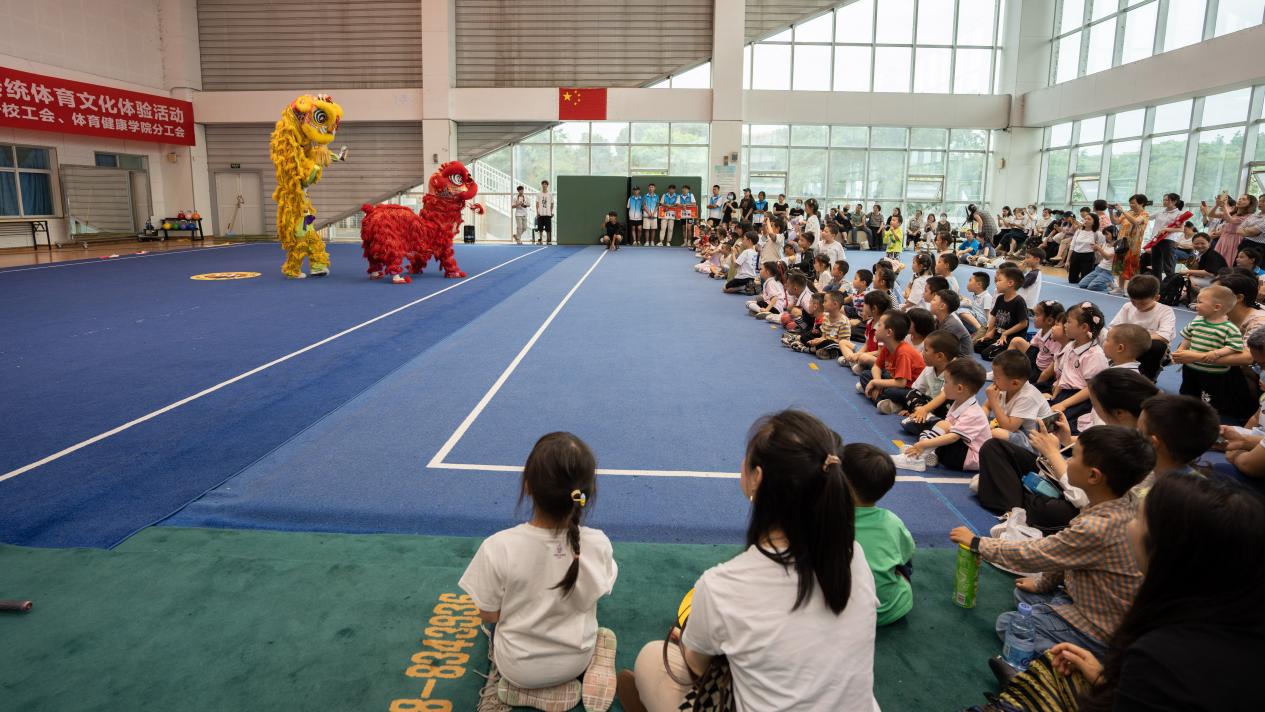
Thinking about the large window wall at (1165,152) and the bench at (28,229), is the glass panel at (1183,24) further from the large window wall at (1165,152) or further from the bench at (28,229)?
the bench at (28,229)

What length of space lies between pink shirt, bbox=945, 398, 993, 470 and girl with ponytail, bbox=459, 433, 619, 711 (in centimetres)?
302

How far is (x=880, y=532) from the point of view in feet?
9.41

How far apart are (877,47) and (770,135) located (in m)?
4.33

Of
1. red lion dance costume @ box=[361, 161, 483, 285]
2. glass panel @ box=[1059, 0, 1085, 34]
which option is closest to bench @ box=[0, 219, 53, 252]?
red lion dance costume @ box=[361, 161, 483, 285]

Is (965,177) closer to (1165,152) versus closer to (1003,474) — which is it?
(1165,152)

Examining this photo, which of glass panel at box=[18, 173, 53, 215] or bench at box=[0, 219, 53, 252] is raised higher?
glass panel at box=[18, 173, 53, 215]

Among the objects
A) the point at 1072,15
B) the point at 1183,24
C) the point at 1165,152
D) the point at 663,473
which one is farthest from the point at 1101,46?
the point at 663,473

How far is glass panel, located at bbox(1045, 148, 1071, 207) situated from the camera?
76.2 feet

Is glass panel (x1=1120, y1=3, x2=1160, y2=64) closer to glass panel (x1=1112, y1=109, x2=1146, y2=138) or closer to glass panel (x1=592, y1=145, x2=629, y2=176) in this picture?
glass panel (x1=1112, y1=109, x2=1146, y2=138)

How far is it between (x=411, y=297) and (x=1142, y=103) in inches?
749

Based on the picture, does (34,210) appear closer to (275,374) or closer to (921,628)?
(275,374)

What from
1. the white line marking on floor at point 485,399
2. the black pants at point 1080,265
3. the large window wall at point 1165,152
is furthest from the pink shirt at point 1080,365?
the large window wall at point 1165,152

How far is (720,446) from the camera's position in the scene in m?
5.10

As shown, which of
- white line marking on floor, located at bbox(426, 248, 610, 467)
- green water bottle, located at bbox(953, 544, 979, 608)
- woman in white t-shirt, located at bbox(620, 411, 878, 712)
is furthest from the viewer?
white line marking on floor, located at bbox(426, 248, 610, 467)
